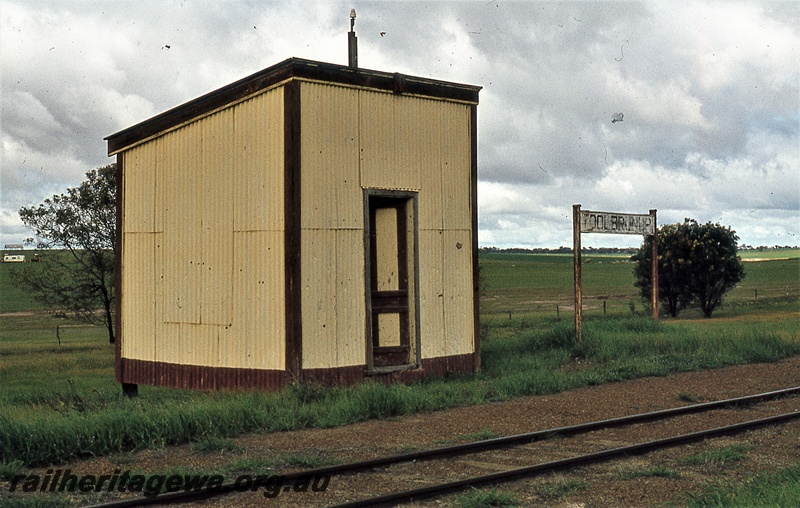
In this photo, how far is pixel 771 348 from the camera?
52.8 feet

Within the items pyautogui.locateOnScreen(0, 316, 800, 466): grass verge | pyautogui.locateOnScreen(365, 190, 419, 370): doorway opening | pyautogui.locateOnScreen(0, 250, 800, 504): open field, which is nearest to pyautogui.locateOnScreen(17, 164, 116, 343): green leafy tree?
pyautogui.locateOnScreen(0, 250, 800, 504): open field

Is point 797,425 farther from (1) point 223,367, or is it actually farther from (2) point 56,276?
(2) point 56,276

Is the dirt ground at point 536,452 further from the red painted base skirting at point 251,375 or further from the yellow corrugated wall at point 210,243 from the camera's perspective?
the yellow corrugated wall at point 210,243

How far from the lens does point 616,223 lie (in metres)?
17.0

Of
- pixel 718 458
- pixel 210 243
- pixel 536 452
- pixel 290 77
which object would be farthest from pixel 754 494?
pixel 210 243

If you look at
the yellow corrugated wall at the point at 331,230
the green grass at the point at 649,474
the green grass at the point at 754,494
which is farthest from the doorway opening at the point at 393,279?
the green grass at the point at 754,494

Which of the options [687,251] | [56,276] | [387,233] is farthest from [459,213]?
[687,251]

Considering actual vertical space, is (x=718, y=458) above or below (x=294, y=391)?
below

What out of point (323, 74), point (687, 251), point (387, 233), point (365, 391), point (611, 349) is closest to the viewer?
point (365, 391)

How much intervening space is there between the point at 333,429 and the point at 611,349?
769 centimetres

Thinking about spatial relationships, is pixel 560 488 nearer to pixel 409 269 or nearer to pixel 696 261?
pixel 409 269

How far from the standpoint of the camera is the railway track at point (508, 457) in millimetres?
6125

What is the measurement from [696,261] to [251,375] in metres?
25.2

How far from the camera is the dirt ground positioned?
6.36 m
